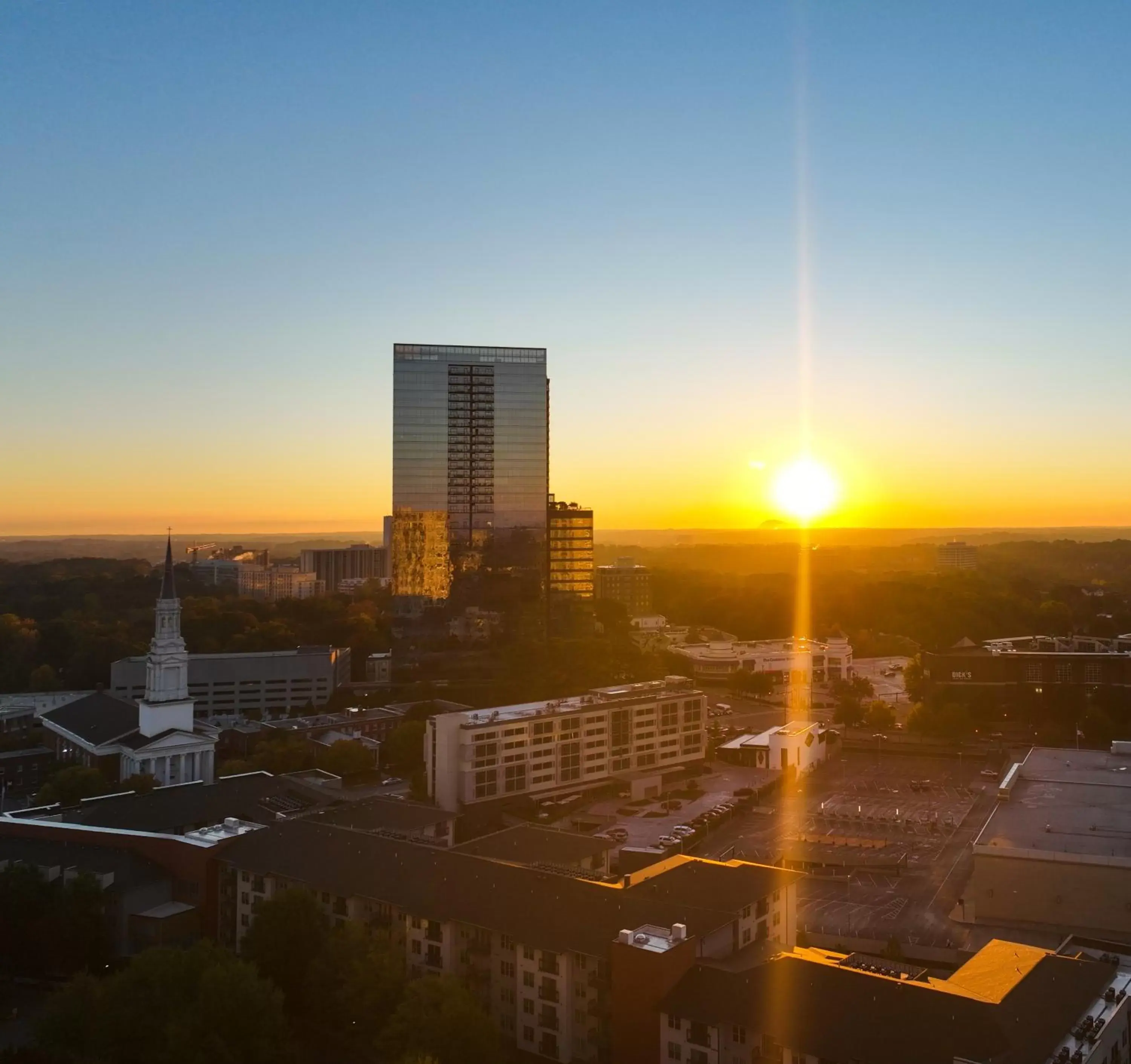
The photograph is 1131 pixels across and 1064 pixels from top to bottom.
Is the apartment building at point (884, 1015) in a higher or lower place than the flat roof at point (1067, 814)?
higher

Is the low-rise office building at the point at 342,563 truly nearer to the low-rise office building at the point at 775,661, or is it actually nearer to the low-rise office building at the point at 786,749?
the low-rise office building at the point at 775,661

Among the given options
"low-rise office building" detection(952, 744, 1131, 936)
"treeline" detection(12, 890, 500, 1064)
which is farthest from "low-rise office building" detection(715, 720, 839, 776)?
"treeline" detection(12, 890, 500, 1064)

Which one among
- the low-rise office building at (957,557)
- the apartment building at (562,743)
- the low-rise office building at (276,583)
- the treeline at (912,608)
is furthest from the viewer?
the low-rise office building at (957,557)

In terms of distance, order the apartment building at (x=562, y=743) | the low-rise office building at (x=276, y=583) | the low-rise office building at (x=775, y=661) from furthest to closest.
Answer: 1. the low-rise office building at (x=276, y=583)
2. the low-rise office building at (x=775, y=661)
3. the apartment building at (x=562, y=743)

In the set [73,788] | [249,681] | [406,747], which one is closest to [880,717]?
[406,747]

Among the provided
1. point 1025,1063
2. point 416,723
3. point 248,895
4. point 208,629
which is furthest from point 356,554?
point 1025,1063

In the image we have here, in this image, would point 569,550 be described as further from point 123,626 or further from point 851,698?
point 123,626

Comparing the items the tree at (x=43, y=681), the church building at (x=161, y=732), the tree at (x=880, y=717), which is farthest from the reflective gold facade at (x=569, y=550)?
the tree at (x=43, y=681)
